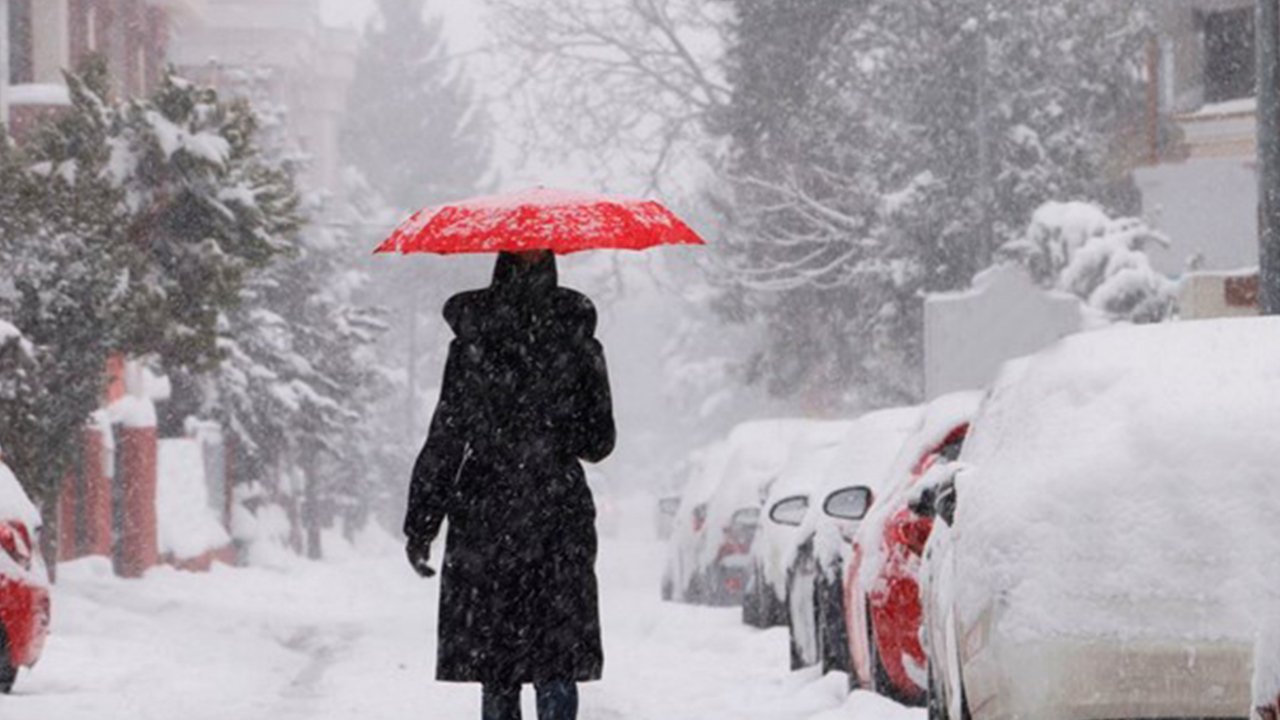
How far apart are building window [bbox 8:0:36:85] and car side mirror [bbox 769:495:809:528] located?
70.0 ft

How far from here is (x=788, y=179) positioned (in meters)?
45.9

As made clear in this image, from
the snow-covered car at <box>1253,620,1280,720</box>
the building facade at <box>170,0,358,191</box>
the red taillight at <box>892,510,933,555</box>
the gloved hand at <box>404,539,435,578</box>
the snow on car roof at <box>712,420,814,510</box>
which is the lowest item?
the snow on car roof at <box>712,420,814,510</box>

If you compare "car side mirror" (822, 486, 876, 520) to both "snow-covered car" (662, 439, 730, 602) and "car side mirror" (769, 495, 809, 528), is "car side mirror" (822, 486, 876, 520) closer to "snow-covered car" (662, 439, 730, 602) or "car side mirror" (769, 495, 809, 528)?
"car side mirror" (769, 495, 809, 528)

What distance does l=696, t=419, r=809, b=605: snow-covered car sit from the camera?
24500 mm

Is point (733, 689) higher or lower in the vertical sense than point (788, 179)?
lower

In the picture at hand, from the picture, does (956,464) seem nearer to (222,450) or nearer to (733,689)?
(733,689)

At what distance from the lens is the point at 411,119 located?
110 meters

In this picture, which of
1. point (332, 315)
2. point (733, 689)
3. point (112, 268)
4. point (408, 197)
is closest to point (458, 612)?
point (733, 689)

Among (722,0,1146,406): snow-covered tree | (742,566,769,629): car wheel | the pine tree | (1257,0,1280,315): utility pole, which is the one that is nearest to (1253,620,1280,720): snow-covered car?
(1257,0,1280,315): utility pole

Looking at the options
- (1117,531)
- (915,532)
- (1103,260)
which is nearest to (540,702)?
(1117,531)

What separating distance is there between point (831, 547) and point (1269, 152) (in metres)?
4.28

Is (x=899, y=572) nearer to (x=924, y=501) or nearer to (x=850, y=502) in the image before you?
(x=850, y=502)

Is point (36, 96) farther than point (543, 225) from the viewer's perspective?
Yes

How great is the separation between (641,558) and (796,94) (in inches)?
692
